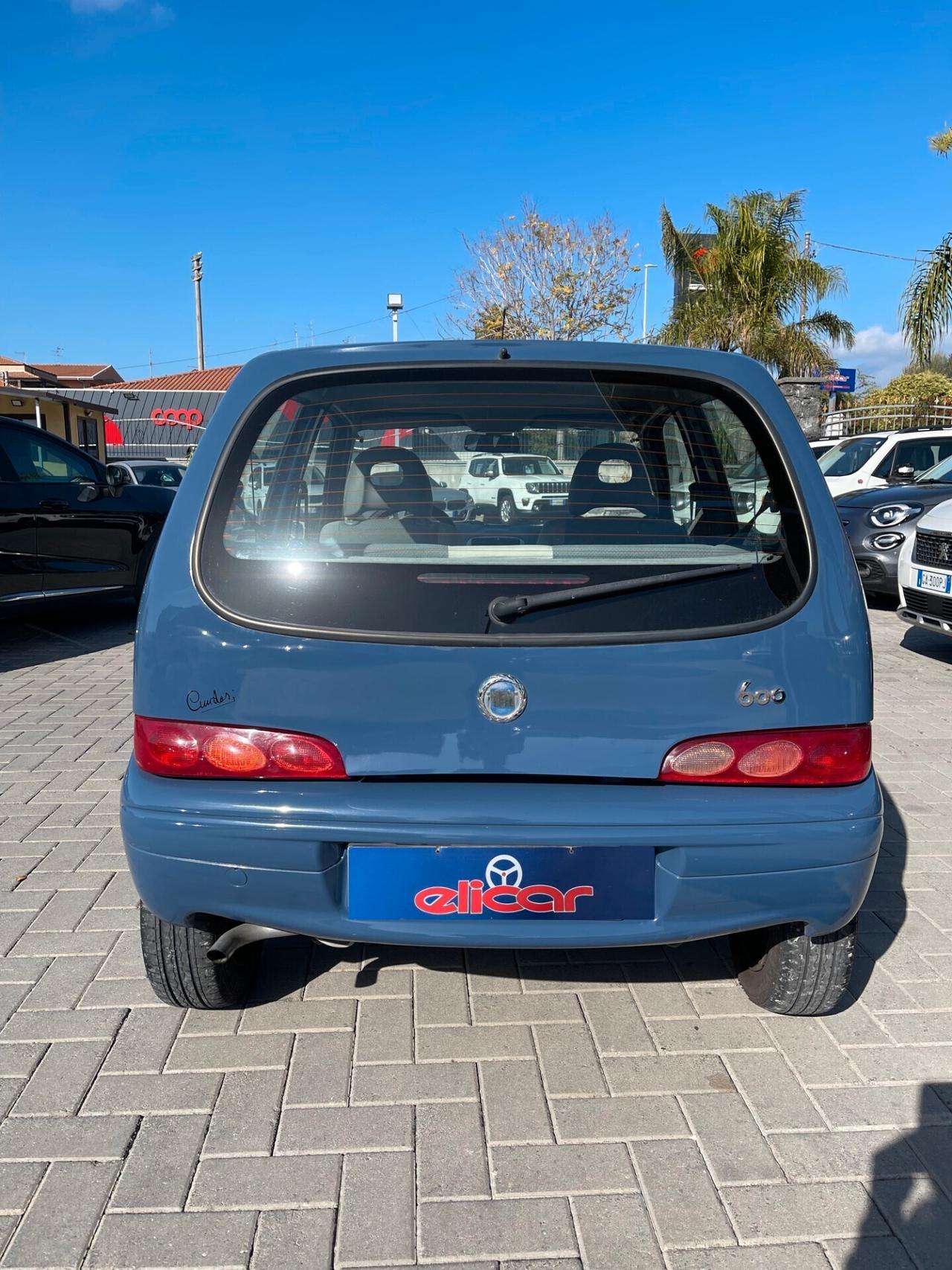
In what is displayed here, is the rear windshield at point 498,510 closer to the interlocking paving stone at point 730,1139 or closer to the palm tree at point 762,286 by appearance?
the interlocking paving stone at point 730,1139

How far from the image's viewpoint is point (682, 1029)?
253 cm

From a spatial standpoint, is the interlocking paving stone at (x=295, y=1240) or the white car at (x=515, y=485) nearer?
the interlocking paving stone at (x=295, y=1240)

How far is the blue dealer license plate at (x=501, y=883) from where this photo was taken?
80.4 inches

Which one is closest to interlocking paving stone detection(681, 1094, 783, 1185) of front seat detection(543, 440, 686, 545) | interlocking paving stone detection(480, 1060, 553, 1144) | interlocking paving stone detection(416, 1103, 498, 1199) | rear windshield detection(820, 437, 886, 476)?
interlocking paving stone detection(480, 1060, 553, 1144)

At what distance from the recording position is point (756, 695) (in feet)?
6.77

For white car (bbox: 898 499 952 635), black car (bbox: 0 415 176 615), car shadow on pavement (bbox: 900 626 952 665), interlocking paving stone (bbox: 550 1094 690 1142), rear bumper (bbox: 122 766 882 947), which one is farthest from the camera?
car shadow on pavement (bbox: 900 626 952 665)

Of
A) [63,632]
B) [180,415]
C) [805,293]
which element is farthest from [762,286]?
[180,415]

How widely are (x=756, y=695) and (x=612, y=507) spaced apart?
0.55 meters

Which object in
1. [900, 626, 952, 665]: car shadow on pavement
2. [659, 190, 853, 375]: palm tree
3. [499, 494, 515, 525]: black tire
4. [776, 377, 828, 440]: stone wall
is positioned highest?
[659, 190, 853, 375]: palm tree

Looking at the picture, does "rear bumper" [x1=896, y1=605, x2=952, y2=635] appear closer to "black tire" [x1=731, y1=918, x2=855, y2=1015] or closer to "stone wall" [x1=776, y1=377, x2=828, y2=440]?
"black tire" [x1=731, y1=918, x2=855, y2=1015]

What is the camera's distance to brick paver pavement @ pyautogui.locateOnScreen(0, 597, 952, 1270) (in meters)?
1.86

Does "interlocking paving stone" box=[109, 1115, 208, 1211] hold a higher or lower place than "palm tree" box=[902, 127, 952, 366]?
lower

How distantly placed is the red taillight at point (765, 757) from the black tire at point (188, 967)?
3.71ft

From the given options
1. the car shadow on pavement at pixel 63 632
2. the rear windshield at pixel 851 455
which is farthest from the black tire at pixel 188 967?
the rear windshield at pixel 851 455
